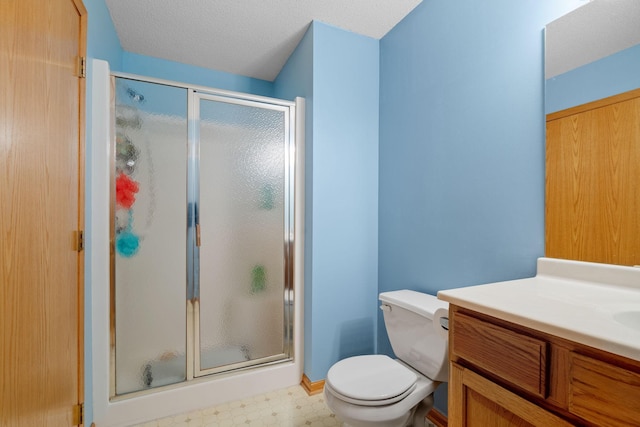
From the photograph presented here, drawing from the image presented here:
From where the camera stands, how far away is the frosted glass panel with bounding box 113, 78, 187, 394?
1511 millimetres

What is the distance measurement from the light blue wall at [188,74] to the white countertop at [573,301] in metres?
2.58

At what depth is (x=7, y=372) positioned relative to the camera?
729 millimetres

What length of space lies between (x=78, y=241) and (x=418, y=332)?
5.25 ft

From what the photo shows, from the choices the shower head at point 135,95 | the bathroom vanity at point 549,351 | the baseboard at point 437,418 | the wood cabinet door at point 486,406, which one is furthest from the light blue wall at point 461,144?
the shower head at point 135,95

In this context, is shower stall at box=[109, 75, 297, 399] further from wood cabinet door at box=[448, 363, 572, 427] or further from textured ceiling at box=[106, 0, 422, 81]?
wood cabinet door at box=[448, 363, 572, 427]

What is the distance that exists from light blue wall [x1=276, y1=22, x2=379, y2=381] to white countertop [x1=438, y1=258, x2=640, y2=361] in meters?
1.03

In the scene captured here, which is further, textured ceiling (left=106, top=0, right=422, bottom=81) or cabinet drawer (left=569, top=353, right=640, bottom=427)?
textured ceiling (left=106, top=0, right=422, bottom=81)

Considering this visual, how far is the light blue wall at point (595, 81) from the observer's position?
0.88 metres

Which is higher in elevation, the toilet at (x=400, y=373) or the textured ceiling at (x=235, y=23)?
the textured ceiling at (x=235, y=23)

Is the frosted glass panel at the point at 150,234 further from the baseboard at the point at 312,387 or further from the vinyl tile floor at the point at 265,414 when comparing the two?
the baseboard at the point at 312,387

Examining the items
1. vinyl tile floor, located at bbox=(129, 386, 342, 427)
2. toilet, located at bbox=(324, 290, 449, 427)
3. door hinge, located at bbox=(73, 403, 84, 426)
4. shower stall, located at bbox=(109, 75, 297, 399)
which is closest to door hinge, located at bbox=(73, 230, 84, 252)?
shower stall, located at bbox=(109, 75, 297, 399)

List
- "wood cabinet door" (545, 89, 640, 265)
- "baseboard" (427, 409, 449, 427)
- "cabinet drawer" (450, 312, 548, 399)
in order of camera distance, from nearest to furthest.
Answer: "cabinet drawer" (450, 312, 548, 399)
"wood cabinet door" (545, 89, 640, 265)
"baseboard" (427, 409, 449, 427)

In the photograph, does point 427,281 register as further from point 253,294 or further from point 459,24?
point 459,24

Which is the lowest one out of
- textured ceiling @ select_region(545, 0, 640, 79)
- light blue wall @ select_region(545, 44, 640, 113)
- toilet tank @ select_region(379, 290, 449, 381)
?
toilet tank @ select_region(379, 290, 449, 381)
